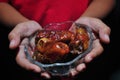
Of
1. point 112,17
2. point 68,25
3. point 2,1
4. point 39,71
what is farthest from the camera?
point 112,17

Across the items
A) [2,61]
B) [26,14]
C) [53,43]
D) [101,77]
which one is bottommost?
[101,77]

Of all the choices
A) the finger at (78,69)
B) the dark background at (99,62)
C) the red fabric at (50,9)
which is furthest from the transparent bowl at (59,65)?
the dark background at (99,62)

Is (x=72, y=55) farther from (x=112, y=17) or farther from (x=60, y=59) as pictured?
(x=112, y=17)

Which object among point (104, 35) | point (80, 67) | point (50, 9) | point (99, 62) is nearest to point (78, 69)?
point (80, 67)

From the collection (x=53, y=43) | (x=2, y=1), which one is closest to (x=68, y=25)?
(x=53, y=43)

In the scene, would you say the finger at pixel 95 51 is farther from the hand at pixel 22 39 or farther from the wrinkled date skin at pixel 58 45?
the hand at pixel 22 39

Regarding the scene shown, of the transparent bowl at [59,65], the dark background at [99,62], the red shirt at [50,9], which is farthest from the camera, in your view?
the dark background at [99,62]

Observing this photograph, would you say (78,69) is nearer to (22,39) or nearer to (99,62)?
(22,39)
